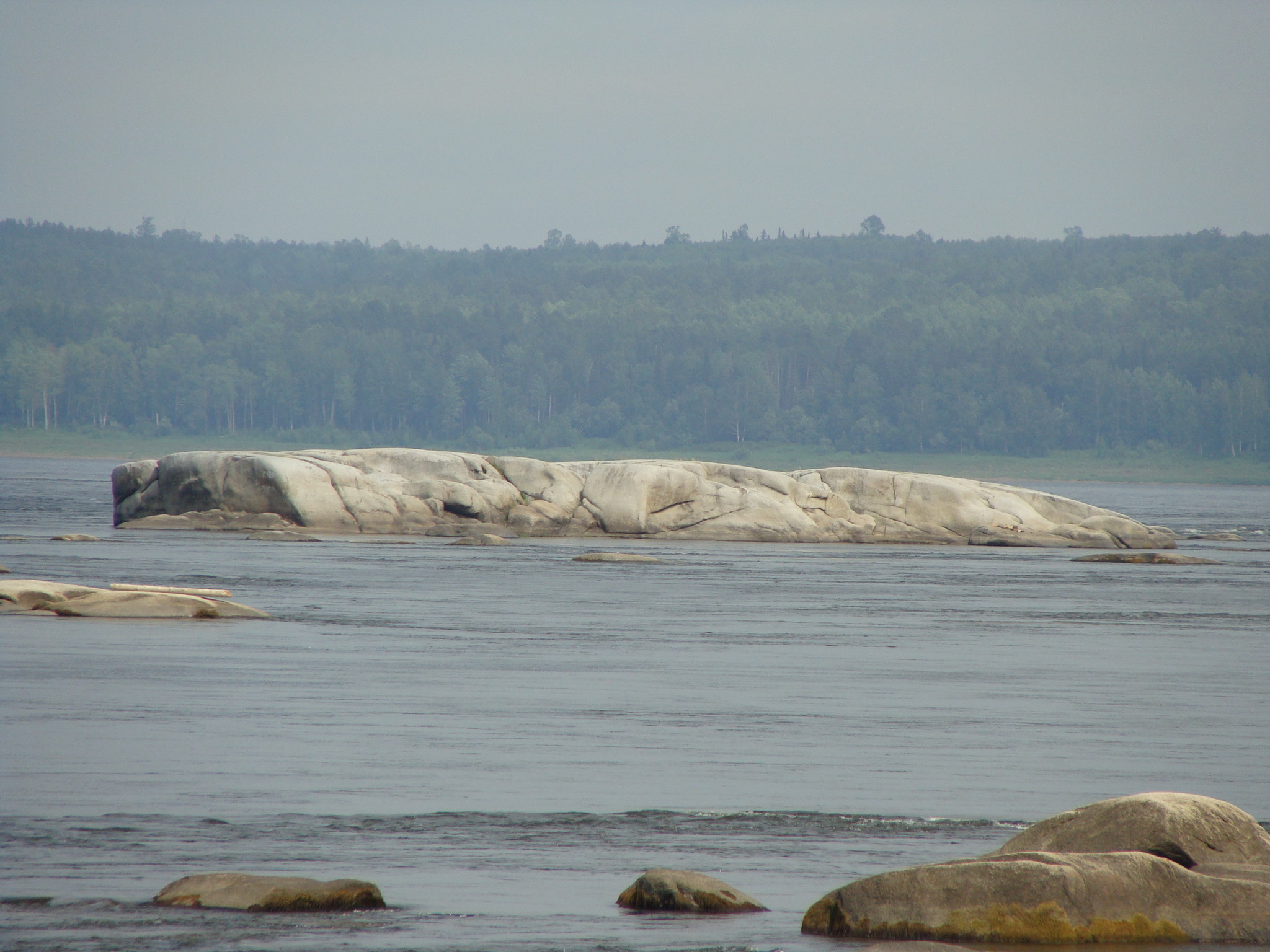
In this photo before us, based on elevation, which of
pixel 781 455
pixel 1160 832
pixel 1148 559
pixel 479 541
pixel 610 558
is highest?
pixel 1160 832

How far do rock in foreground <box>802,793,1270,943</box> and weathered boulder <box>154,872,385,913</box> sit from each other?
217cm

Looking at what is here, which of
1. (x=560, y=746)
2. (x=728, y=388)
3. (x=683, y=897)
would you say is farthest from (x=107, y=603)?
(x=728, y=388)

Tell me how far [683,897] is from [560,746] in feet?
16.0

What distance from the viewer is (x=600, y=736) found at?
44.8 feet

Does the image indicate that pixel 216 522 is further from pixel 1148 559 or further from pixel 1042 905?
pixel 1042 905

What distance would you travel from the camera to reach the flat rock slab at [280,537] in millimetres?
41219

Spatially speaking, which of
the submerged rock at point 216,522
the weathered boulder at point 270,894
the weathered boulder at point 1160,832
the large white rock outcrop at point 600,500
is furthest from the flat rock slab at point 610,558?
the weathered boulder at point 270,894

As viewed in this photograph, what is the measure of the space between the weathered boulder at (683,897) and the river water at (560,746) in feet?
0.41

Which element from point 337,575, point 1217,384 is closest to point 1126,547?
point 337,575

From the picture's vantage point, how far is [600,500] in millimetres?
45562

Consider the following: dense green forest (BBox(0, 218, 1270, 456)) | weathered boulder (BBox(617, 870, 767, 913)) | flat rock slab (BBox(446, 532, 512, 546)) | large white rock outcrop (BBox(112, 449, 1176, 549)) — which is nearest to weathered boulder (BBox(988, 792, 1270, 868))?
weathered boulder (BBox(617, 870, 767, 913))

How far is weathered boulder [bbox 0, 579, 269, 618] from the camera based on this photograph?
2192 cm

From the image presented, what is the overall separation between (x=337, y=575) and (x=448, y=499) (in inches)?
554

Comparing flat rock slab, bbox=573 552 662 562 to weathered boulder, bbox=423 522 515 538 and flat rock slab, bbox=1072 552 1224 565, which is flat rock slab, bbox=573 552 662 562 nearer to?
weathered boulder, bbox=423 522 515 538
